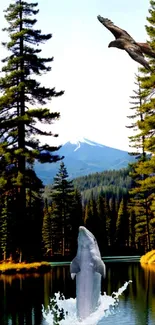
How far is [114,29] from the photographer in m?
12.0

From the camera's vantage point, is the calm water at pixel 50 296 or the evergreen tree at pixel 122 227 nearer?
the calm water at pixel 50 296

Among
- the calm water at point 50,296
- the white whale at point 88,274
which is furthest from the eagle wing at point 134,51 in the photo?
the calm water at point 50,296

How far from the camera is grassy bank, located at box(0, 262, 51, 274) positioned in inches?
1124

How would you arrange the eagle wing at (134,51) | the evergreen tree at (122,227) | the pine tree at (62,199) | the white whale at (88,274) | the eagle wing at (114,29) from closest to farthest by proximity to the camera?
the white whale at (88,274)
the eagle wing at (134,51)
the eagle wing at (114,29)
the pine tree at (62,199)
the evergreen tree at (122,227)

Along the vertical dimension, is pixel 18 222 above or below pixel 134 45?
below

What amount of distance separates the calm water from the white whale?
3.84 meters

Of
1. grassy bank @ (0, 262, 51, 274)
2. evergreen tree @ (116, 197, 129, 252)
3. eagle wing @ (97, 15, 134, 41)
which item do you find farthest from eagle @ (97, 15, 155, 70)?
evergreen tree @ (116, 197, 129, 252)

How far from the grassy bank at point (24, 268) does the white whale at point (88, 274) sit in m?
18.7

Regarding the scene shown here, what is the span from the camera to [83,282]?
9.88m

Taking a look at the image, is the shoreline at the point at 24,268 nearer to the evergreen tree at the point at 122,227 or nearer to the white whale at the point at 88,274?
the white whale at the point at 88,274

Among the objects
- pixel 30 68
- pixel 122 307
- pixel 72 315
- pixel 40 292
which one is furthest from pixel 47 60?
pixel 72 315

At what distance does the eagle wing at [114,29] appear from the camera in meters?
11.9

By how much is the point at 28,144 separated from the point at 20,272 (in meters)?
7.14

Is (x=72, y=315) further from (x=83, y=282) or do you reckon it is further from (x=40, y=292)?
(x=40, y=292)
